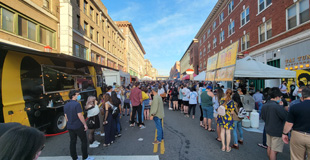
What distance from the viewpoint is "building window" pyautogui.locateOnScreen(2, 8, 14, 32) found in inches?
328

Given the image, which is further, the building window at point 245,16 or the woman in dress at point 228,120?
the building window at point 245,16

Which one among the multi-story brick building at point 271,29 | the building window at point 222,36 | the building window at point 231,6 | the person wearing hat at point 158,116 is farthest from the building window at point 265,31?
the person wearing hat at point 158,116

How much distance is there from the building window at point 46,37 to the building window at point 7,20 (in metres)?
2.57

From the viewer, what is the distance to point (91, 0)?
20.6m

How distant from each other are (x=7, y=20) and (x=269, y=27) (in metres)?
22.2

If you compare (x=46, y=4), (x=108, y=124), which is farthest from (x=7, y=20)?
(x=108, y=124)

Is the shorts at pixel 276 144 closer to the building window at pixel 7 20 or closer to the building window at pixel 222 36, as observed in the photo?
the building window at pixel 7 20

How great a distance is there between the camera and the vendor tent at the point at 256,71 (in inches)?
264

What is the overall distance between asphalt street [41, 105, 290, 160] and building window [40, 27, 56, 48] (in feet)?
32.9

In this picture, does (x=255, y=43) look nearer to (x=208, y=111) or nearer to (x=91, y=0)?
(x=208, y=111)

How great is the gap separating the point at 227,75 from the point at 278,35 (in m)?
12.0

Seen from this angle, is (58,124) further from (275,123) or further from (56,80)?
(275,123)

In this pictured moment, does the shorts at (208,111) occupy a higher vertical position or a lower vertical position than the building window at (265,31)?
lower

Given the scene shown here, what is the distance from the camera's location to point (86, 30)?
1930 cm
